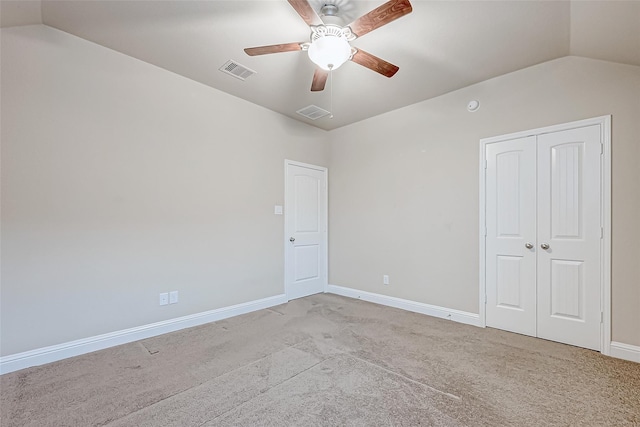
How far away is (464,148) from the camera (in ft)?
11.3

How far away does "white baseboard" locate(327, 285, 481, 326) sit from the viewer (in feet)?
11.0

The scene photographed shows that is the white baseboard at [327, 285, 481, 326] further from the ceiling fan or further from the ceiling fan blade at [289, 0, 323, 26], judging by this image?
the ceiling fan blade at [289, 0, 323, 26]

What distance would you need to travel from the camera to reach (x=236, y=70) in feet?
10.00

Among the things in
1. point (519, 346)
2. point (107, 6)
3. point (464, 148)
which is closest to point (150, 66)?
point (107, 6)

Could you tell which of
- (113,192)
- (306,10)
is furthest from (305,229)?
(306,10)

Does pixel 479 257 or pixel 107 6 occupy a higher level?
pixel 107 6

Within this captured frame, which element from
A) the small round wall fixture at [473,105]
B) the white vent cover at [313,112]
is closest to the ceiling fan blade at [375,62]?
the small round wall fixture at [473,105]

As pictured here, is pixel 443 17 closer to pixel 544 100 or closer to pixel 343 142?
pixel 544 100

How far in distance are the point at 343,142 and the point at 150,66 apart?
112 inches

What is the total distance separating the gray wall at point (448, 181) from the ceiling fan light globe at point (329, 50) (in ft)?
6.83

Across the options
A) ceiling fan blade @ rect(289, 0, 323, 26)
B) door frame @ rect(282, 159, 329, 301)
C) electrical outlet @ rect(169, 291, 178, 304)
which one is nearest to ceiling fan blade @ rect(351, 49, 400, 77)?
ceiling fan blade @ rect(289, 0, 323, 26)

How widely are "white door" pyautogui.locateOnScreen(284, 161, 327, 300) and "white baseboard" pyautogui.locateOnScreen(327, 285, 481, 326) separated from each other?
0.44m

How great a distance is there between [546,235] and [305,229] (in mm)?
3052

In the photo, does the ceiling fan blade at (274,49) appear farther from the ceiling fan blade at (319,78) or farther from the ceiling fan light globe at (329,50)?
the ceiling fan blade at (319,78)
